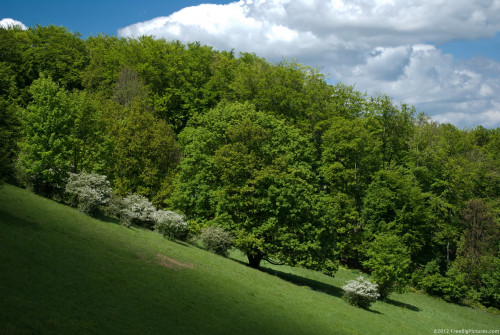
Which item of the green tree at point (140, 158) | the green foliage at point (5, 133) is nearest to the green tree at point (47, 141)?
the green foliage at point (5, 133)

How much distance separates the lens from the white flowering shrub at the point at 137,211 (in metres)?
43.2

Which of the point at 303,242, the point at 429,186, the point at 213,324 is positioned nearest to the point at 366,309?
the point at 303,242

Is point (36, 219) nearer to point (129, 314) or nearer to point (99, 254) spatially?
point (99, 254)

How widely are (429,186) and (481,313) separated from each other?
859 inches

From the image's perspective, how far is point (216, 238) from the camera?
43438 mm

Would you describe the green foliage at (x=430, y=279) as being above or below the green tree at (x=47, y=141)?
below

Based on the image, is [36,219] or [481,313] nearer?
[36,219]

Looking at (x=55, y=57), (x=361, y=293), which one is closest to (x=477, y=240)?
(x=361, y=293)

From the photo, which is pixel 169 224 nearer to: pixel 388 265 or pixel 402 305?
pixel 388 265

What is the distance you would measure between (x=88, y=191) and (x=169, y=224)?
8.58 metres

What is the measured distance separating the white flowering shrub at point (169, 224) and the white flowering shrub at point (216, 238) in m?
2.41

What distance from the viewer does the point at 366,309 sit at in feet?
137

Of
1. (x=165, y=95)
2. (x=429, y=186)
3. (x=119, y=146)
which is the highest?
(x=165, y=95)

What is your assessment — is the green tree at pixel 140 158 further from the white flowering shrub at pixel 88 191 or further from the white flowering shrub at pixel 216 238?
the white flowering shrub at pixel 216 238
